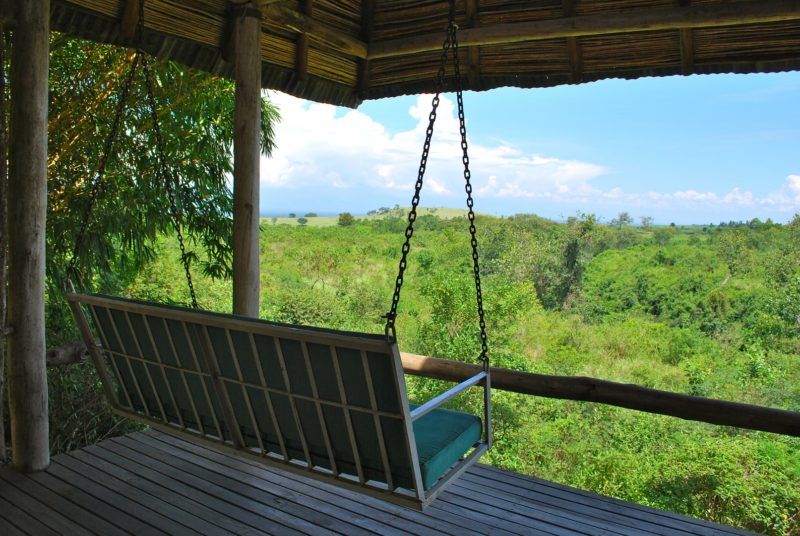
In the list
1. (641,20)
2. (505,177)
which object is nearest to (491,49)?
(641,20)

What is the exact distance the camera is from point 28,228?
8.38ft

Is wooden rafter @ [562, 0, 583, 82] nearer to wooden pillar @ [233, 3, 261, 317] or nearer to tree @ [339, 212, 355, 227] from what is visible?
wooden pillar @ [233, 3, 261, 317]

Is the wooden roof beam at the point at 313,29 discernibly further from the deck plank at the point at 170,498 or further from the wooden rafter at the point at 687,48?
→ the deck plank at the point at 170,498

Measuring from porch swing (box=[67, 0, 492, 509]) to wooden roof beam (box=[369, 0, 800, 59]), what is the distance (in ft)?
4.18

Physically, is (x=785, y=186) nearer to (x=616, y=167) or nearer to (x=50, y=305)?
(x=616, y=167)

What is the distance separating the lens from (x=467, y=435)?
206 centimetres

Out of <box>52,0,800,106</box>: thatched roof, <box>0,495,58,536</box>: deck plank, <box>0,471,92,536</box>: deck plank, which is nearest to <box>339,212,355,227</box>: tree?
<box>52,0,800,106</box>: thatched roof

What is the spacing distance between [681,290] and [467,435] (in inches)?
598

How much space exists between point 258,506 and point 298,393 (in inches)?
35.2

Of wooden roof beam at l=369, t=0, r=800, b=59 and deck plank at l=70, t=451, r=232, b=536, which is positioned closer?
deck plank at l=70, t=451, r=232, b=536

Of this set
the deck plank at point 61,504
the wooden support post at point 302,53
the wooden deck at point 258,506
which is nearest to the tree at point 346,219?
the wooden support post at point 302,53

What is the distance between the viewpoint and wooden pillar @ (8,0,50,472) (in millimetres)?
2498

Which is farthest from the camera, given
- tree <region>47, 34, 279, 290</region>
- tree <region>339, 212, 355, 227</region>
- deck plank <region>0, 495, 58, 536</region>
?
tree <region>339, 212, 355, 227</region>

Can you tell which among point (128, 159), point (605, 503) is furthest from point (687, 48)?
point (128, 159)
